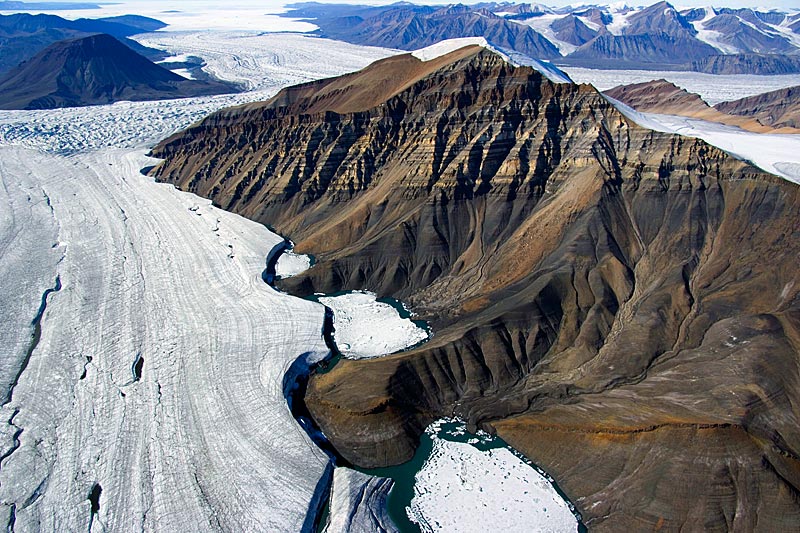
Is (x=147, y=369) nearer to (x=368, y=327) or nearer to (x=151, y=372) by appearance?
(x=151, y=372)

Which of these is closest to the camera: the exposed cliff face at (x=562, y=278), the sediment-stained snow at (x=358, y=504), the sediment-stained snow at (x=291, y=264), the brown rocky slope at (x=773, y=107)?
the sediment-stained snow at (x=358, y=504)

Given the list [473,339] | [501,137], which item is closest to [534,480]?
[473,339]

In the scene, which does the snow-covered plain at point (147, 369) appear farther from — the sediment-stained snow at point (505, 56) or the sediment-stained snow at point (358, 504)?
the sediment-stained snow at point (505, 56)

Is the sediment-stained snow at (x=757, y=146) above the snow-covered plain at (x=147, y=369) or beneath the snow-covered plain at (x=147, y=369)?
above

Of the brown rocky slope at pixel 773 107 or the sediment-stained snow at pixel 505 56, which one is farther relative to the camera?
the brown rocky slope at pixel 773 107

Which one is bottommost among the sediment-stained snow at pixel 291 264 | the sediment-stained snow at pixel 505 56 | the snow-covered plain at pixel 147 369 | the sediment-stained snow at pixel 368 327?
the sediment-stained snow at pixel 291 264

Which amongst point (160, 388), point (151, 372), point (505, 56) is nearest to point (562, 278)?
point (505, 56)

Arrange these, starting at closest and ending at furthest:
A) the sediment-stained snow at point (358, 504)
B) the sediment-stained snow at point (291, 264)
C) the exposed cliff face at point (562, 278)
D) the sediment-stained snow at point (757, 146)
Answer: the sediment-stained snow at point (358, 504) < the exposed cliff face at point (562, 278) < the sediment-stained snow at point (757, 146) < the sediment-stained snow at point (291, 264)

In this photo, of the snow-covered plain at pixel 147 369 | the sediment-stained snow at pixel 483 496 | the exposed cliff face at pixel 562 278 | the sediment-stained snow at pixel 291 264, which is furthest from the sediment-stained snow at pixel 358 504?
the sediment-stained snow at pixel 291 264
